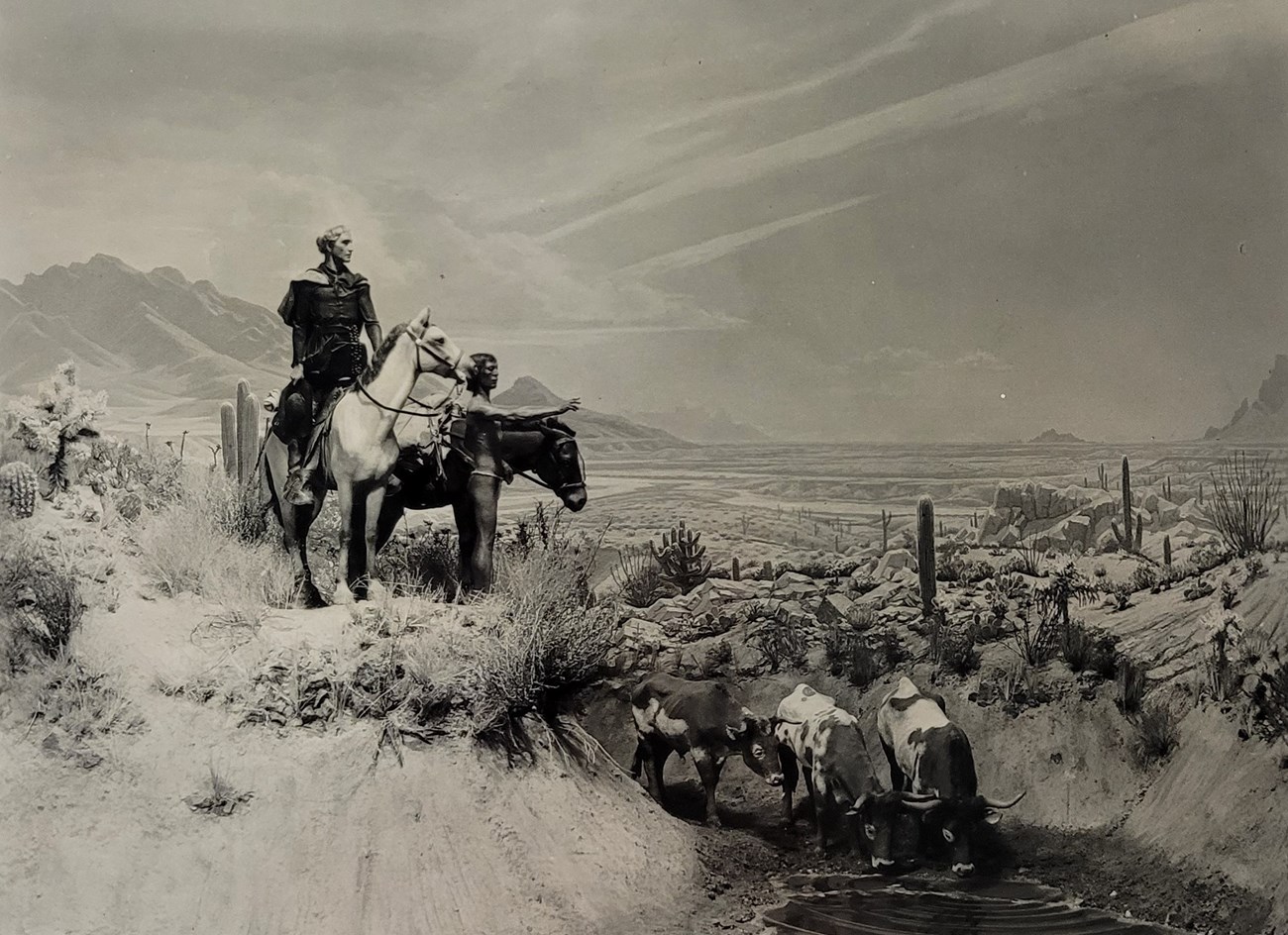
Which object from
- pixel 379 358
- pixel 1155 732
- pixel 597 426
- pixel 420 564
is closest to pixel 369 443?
pixel 379 358

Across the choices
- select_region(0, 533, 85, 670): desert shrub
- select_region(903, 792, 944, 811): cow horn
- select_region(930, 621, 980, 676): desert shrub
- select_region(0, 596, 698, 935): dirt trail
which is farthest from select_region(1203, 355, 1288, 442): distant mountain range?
select_region(0, 533, 85, 670): desert shrub

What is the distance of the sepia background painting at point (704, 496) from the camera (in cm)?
587

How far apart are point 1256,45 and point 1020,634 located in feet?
9.58

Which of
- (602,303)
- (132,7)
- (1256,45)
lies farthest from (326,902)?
(1256,45)

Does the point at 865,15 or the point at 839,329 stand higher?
the point at 865,15

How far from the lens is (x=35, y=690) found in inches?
250

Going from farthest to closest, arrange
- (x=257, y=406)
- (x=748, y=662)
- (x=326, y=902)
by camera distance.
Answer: (x=257, y=406) → (x=748, y=662) → (x=326, y=902)

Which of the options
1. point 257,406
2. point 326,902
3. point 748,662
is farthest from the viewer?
point 257,406

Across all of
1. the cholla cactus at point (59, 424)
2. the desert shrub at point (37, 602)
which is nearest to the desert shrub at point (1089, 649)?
the desert shrub at point (37, 602)

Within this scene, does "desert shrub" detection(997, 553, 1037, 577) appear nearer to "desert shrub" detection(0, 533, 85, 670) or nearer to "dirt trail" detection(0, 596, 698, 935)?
"dirt trail" detection(0, 596, 698, 935)

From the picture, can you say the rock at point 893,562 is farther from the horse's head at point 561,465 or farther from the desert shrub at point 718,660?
the horse's head at point 561,465

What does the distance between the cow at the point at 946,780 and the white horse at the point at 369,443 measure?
2662 mm

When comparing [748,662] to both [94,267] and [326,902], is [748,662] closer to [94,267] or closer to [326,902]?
[326,902]

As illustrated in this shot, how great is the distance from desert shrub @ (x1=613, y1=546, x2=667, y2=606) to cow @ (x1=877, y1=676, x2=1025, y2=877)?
1375mm
